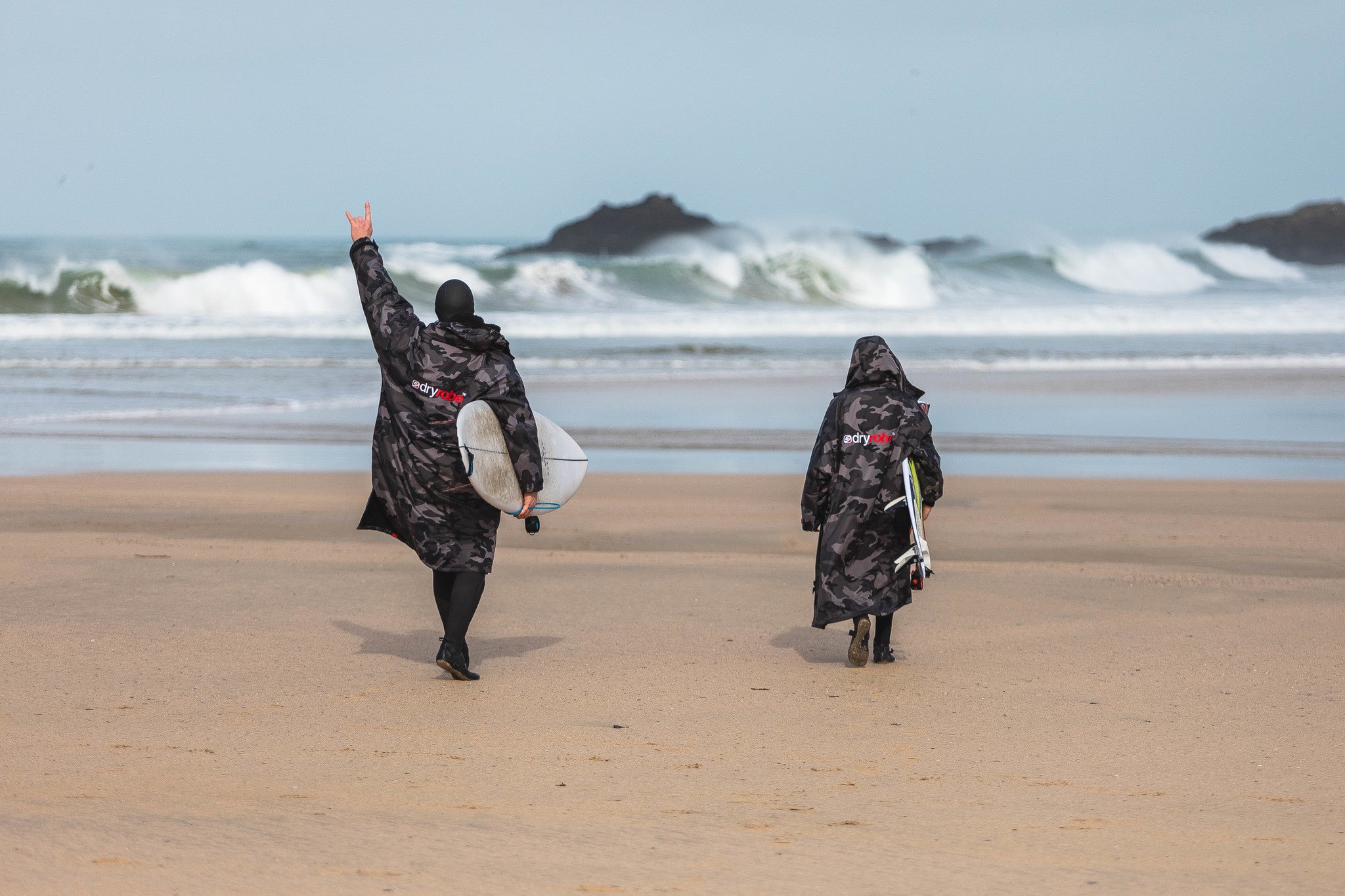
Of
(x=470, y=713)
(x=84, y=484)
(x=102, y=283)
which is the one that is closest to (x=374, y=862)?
(x=470, y=713)

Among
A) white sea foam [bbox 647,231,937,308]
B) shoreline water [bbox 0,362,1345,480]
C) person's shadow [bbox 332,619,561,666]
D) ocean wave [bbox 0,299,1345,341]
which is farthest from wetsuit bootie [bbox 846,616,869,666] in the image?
white sea foam [bbox 647,231,937,308]

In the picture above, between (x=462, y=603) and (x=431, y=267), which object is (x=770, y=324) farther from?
(x=462, y=603)

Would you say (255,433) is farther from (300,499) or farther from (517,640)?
(517,640)

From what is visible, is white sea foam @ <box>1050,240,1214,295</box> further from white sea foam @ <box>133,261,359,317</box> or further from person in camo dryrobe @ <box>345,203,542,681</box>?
person in camo dryrobe @ <box>345,203,542,681</box>

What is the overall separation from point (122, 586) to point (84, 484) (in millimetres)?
4001

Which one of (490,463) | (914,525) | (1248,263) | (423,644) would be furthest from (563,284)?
(1248,263)

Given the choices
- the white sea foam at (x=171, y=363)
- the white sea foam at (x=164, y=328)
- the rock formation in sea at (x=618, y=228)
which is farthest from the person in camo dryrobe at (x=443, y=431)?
the rock formation in sea at (x=618, y=228)

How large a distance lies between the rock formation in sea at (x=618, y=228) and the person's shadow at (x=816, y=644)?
207 feet

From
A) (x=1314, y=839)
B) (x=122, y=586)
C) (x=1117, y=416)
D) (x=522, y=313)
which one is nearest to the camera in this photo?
(x=1314, y=839)

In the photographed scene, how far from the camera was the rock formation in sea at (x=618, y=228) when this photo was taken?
71.5 metres

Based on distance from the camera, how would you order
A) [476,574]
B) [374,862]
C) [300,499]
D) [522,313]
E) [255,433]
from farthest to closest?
[522,313] < [255,433] < [300,499] < [476,574] < [374,862]

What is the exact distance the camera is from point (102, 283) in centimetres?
3644

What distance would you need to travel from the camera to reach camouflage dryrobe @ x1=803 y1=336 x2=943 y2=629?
5.22 m

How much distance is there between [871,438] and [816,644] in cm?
107
